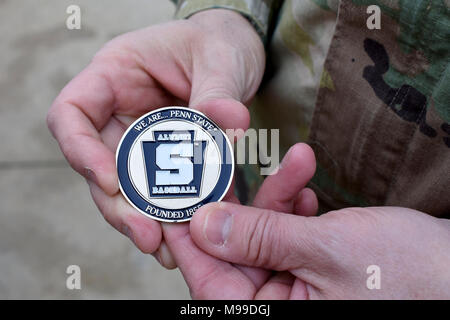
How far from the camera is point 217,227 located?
3.32 ft

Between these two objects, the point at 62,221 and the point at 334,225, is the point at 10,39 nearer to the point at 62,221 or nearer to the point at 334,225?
the point at 62,221

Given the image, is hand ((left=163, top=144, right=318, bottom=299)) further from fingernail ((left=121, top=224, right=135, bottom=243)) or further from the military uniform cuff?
the military uniform cuff

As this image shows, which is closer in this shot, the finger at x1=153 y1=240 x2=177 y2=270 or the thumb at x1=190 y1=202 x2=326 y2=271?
the thumb at x1=190 y1=202 x2=326 y2=271

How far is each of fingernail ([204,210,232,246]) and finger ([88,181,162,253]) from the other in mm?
150

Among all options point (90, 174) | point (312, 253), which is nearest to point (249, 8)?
point (90, 174)

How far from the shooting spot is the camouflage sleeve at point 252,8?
1.48 meters

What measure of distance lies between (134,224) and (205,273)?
0.20 m

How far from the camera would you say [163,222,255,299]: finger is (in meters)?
1.00

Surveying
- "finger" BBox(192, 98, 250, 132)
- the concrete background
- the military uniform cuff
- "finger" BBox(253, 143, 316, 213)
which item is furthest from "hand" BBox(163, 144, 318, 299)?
the concrete background

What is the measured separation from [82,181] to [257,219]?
5.86ft

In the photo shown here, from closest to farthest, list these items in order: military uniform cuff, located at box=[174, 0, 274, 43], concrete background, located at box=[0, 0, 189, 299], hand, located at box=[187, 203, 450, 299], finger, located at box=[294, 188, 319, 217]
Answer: hand, located at box=[187, 203, 450, 299] → finger, located at box=[294, 188, 319, 217] → military uniform cuff, located at box=[174, 0, 274, 43] → concrete background, located at box=[0, 0, 189, 299]

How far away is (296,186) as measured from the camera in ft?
3.58

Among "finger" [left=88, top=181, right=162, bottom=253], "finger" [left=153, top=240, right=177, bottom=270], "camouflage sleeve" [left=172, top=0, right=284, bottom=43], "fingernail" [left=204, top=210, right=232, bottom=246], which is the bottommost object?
"finger" [left=153, top=240, right=177, bottom=270]

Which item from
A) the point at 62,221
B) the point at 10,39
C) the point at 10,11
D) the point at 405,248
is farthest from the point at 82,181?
the point at 405,248
